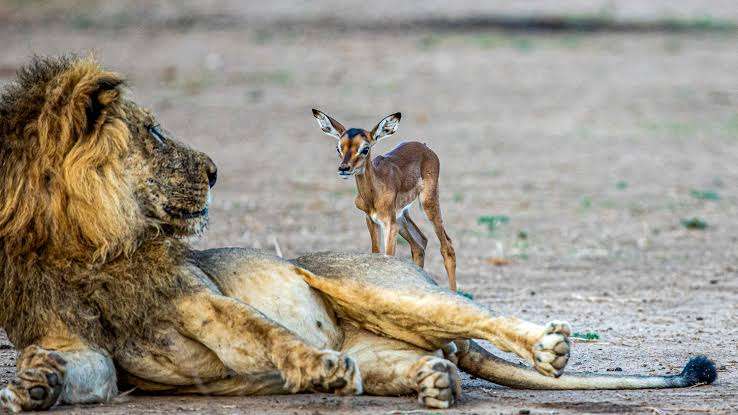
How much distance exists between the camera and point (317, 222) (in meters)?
13.0

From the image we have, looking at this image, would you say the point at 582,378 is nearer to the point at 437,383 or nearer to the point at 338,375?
the point at 437,383

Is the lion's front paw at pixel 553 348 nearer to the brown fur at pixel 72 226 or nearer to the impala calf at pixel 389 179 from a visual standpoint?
the brown fur at pixel 72 226

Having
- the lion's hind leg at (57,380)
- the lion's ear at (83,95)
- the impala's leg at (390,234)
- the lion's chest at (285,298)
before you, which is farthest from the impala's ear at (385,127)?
the lion's hind leg at (57,380)

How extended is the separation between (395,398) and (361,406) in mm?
292

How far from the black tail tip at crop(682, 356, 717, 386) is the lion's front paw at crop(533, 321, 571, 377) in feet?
2.81

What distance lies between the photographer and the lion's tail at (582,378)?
6.38m

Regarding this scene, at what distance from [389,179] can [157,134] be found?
6.23ft

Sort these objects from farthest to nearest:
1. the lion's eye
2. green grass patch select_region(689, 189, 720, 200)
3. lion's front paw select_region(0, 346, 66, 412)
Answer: green grass patch select_region(689, 189, 720, 200), the lion's eye, lion's front paw select_region(0, 346, 66, 412)

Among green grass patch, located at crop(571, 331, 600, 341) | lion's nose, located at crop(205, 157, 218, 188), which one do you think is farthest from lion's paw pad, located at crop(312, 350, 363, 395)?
green grass patch, located at crop(571, 331, 600, 341)

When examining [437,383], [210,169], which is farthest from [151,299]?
[437,383]

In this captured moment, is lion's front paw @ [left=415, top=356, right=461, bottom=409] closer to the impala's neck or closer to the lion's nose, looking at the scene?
the lion's nose

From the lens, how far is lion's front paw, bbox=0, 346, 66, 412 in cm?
555

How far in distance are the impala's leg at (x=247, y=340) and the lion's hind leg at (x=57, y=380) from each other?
413 mm

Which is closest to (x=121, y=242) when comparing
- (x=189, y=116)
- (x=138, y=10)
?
(x=189, y=116)
